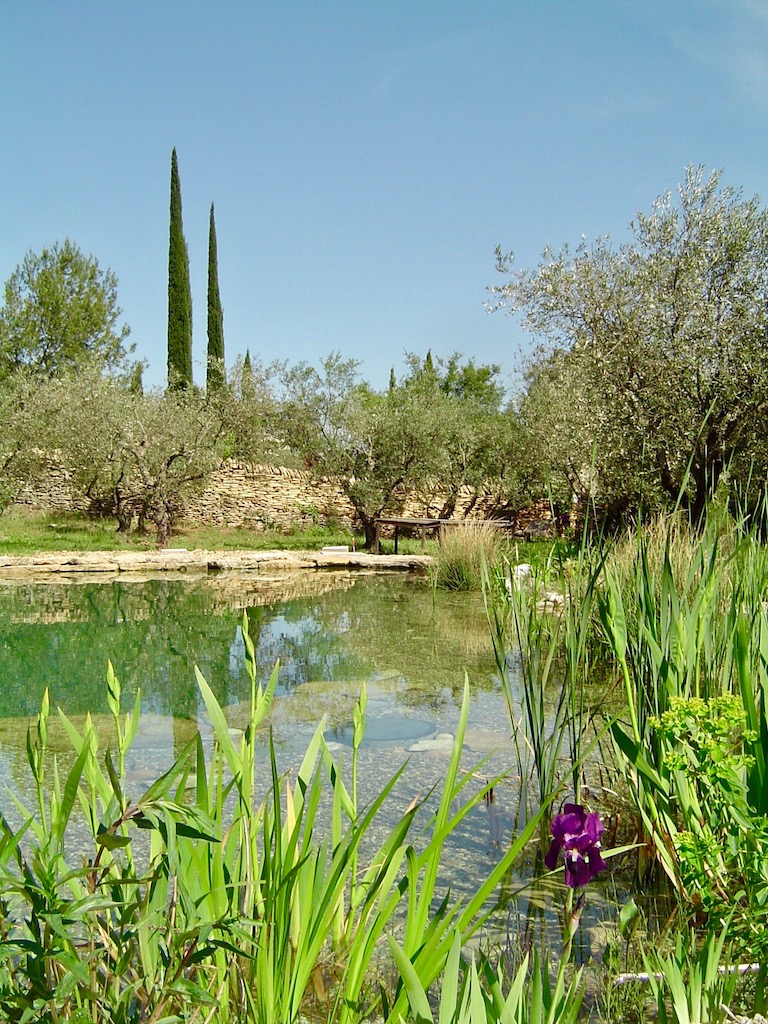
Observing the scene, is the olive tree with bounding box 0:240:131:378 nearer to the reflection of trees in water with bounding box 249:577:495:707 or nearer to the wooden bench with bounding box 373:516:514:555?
the wooden bench with bounding box 373:516:514:555

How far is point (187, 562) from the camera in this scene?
1427 cm

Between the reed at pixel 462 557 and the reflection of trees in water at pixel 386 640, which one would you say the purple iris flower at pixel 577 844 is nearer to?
the reflection of trees in water at pixel 386 640

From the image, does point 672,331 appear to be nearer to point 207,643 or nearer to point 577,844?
point 207,643

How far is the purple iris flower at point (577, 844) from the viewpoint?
4.72 feet

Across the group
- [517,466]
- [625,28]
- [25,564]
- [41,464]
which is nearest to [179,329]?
[41,464]

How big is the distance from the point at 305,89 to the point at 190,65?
4.73 feet

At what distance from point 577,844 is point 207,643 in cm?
663

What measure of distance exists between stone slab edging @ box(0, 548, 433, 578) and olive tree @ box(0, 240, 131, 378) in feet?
44.6

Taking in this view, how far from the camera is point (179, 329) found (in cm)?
2594

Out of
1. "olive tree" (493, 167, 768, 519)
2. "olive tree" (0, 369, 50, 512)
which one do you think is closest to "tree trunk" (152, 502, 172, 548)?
"olive tree" (0, 369, 50, 512)

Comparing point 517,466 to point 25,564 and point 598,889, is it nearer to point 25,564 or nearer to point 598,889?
point 25,564

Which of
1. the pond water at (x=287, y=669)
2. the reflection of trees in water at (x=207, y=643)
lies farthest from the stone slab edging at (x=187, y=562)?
the reflection of trees in water at (x=207, y=643)

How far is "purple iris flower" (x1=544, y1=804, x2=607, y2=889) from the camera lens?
4.72 ft

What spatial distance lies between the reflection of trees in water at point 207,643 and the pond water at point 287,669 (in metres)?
0.02
